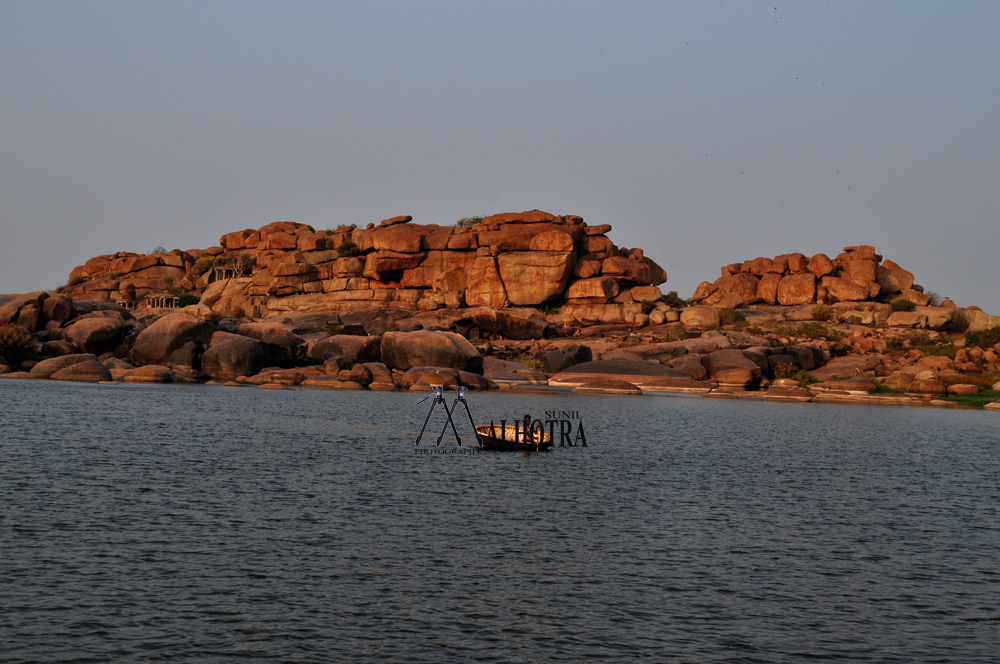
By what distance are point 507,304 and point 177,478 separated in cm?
7423

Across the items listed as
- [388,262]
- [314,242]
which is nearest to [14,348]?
[388,262]

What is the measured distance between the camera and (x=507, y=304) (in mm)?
93938

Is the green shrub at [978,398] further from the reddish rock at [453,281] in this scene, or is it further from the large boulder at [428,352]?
the reddish rock at [453,281]

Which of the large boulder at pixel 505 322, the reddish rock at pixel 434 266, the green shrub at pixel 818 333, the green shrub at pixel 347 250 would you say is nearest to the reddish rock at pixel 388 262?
the reddish rock at pixel 434 266

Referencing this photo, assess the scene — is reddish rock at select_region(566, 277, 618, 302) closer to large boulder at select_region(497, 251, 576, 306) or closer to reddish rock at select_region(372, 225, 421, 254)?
large boulder at select_region(497, 251, 576, 306)

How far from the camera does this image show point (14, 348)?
5584 centimetres

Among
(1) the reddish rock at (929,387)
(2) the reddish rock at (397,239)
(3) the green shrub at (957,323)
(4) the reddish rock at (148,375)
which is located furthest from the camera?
(2) the reddish rock at (397,239)

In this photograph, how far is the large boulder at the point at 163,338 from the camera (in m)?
57.9

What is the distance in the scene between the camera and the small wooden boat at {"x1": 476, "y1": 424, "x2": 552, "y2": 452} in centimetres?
2848

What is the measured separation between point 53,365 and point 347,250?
5059 cm

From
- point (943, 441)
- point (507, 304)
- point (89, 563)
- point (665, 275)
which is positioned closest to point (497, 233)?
point (507, 304)

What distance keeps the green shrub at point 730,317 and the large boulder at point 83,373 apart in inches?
2204

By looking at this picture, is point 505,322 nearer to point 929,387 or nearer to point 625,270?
point 625,270

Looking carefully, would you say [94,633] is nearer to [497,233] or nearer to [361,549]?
[361,549]
